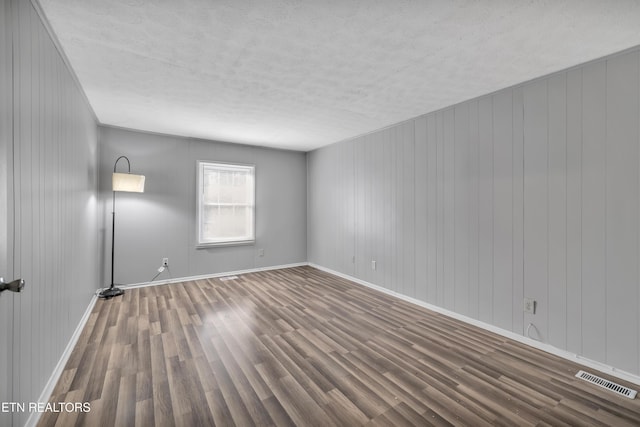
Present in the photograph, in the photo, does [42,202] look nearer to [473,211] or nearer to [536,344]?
[473,211]

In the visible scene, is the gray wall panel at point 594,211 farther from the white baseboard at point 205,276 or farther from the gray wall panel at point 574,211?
the white baseboard at point 205,276

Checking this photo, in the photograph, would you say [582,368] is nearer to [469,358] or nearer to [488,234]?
[469,358]

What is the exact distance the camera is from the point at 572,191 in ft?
7.91

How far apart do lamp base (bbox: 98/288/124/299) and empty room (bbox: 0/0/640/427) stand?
0.14 feet

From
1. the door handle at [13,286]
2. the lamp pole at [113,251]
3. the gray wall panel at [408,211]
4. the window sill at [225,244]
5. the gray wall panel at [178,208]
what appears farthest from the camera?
the window sill at [225,244]

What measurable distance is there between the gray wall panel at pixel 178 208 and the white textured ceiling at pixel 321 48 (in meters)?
1.20

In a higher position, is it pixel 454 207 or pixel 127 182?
pixel 127 182

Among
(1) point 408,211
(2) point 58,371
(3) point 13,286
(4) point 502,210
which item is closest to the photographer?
(3) point 13,286

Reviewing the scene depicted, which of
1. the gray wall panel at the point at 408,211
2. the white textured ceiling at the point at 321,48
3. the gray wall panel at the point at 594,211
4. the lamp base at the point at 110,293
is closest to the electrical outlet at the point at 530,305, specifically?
the gray wall panel at the point at 594,211

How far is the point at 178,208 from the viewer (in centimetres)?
481

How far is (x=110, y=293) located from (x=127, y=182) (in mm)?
1646

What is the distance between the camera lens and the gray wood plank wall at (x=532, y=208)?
7.13ft

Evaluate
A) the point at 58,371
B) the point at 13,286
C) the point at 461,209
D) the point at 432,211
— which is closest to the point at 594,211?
the point at 461,209

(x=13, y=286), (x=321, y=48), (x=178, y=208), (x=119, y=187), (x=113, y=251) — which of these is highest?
(x=321, y=48)
